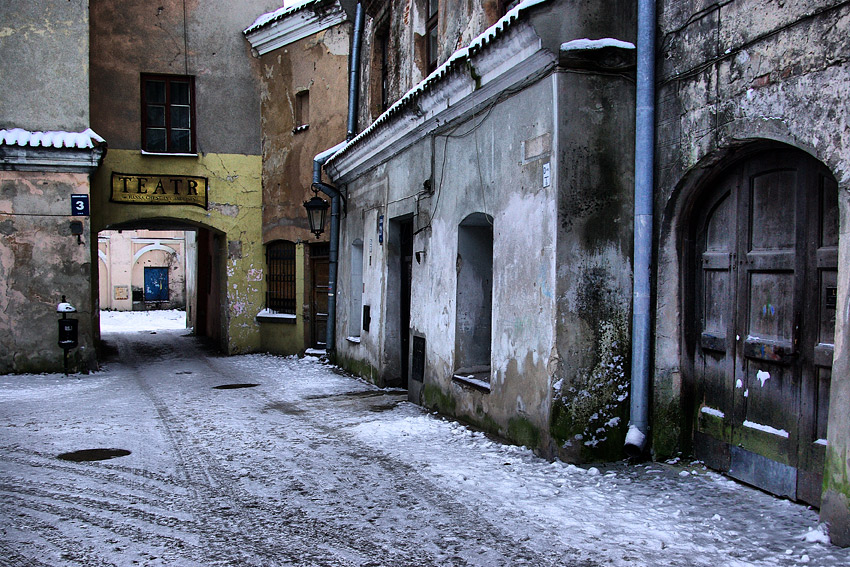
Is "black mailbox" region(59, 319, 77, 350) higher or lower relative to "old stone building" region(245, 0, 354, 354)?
lower

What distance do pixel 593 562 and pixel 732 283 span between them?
94.3 inches

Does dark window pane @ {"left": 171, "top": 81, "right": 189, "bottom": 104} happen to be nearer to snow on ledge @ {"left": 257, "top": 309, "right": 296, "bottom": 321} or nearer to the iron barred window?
the iron barred window

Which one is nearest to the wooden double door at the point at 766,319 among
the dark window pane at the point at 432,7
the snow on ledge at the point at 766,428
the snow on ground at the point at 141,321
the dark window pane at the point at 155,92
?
the snow on ledge at the point at 766,428

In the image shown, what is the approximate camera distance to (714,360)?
509 cm

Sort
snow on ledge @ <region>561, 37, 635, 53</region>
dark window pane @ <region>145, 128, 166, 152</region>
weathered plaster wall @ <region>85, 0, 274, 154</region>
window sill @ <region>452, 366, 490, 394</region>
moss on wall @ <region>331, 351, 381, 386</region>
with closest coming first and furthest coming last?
snow on ledge @ <region>561, 37, 635, 53</region>
window sill @ <region>452, 366, 490, 394</region>
moss on wall @ <region>331, 351, 381, 386</region>
weathered plaster wall @ <region>85, 0, 274, 154</region>
dark window pane @ <region>145, 128, 166, 152</region>

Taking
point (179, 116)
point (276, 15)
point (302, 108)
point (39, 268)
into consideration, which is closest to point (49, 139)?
point (39, 268)

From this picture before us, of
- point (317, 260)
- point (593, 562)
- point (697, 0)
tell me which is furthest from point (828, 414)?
point (317, 260)

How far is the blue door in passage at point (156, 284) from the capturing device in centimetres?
3231

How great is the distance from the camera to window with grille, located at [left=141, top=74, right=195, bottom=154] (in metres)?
13.7

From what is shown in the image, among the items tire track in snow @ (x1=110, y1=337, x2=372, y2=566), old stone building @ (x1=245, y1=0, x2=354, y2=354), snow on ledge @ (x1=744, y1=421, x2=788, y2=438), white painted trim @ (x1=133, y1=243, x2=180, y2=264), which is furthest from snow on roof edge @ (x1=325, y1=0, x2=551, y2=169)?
white painted trim @ (x1=133, y1=243, x2=180, y2=264)

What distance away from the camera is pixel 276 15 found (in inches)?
532

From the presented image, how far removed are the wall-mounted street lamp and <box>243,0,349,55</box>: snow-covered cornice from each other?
11.5ft

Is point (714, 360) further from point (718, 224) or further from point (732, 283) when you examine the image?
point (718, 224)

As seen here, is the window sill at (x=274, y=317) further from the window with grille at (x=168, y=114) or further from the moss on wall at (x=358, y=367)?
the window with grille at (x=168, y=114)
